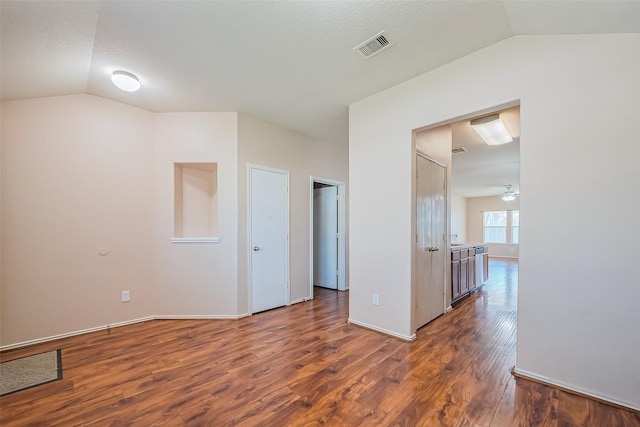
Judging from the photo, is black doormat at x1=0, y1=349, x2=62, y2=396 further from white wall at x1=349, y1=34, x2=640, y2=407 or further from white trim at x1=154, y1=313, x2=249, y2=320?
white wall at x1=349, y1=34, x2=640, y2=407

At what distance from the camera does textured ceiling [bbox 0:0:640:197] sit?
5.91 feet

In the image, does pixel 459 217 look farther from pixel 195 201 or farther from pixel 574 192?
pixel 195 201

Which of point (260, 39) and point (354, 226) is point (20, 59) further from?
point (354, 226)

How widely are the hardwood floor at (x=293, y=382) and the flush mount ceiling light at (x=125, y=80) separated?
2.60 m

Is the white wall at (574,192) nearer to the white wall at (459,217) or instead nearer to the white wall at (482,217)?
the white wall at (459,217)

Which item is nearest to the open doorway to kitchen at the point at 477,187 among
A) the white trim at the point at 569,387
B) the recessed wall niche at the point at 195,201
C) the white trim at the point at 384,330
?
the white trim at the point at 384,330

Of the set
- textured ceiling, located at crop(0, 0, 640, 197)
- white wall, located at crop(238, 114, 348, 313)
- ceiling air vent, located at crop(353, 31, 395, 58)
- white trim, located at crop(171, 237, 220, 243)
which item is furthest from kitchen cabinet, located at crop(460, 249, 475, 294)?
white trim, located at crop(171, 237, 220, 243)

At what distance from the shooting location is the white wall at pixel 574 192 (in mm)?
1740

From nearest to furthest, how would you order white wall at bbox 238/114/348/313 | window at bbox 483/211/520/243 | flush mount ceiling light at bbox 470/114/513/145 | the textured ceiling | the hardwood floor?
the hardwood floor < the textured ceiling < flush mount ceiling light at bbox 470/114/513/145 < white wall at bbox 238/114/348/313 < window at bbox 483/211/520/243

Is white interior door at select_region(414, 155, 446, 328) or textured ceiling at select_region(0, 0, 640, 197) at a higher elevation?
textured ceiling at select_region(0, 0, 640, 197)

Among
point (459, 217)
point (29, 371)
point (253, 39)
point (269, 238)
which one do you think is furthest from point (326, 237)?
point (459, 217)

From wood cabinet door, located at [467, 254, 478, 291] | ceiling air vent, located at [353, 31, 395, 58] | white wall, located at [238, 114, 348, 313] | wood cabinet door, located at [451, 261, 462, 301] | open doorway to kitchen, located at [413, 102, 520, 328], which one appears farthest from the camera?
wood cabinet door, located at [467, 254, 478, 291]

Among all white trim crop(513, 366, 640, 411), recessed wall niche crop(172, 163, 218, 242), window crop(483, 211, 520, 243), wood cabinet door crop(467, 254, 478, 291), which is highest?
recessed wall niche crop(172, 163, 218, 242)

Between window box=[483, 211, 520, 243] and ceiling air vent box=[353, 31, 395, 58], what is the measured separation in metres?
10.8
